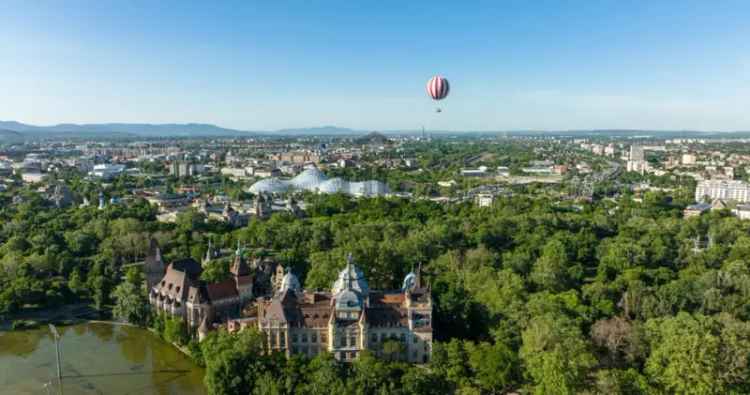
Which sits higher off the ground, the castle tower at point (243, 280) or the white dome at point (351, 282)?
the white dome at point (351, 282)

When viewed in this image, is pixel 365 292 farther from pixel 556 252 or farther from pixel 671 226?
pixel 671 226

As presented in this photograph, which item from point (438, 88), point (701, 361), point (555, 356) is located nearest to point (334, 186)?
point (438, 88)

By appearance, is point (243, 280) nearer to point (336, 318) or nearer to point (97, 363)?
point (336, 318)

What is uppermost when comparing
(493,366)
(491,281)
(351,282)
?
(351,282)

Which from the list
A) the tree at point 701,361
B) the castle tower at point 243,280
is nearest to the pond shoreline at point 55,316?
the castle tower at point 243,280

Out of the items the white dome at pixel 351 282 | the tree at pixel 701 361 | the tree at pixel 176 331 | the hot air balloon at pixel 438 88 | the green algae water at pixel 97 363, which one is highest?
the hot air balloon at pixel 438 88

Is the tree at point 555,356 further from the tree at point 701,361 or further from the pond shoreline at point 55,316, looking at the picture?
the pond shoreline at point 55,316

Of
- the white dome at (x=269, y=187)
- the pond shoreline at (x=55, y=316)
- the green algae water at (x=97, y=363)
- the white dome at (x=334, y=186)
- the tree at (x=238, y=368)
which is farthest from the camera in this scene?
the white dome at (x=269, y=187)
